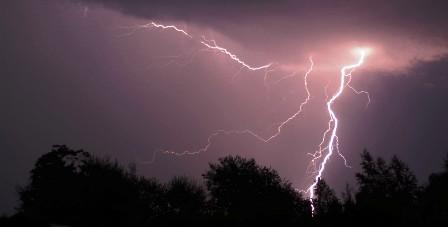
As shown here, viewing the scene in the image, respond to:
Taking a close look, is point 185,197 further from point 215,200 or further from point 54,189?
point 54,189

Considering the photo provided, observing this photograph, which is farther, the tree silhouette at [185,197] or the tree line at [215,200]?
the tree silhouette at [185,197]

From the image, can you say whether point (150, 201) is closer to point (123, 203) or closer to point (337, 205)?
point (123, 203)

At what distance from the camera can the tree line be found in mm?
21172

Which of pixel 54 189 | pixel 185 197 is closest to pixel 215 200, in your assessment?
pixel 185 197

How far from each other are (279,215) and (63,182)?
22.1 m

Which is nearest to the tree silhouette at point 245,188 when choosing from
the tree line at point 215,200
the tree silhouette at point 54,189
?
the tree line at point 215,200

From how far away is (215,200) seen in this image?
47844 millimetres

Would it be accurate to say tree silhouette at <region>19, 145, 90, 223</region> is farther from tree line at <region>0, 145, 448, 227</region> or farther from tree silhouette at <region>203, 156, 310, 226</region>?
tree silhouette at <region>203, 156, 310, 226</region>

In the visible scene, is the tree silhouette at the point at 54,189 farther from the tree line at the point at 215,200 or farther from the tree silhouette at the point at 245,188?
the tree silhouette at the point at 245,188

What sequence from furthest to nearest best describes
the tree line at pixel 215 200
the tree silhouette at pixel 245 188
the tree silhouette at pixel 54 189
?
the tree silhouette at pixel 245 188 < the tree silhouette at pixel 54 189 < the tree line at pixel 215 200

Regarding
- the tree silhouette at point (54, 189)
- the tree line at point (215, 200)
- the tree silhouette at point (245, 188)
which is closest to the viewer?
the tree line at point (215, 200)

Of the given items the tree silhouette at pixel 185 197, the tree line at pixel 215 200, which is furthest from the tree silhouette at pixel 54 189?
the tree silhouette at pixel 185 197

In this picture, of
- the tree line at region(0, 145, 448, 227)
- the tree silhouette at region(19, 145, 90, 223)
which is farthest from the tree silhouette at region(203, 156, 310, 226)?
the tree silhouette at region(19, 145, 90, 223)

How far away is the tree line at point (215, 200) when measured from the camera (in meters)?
21.2
